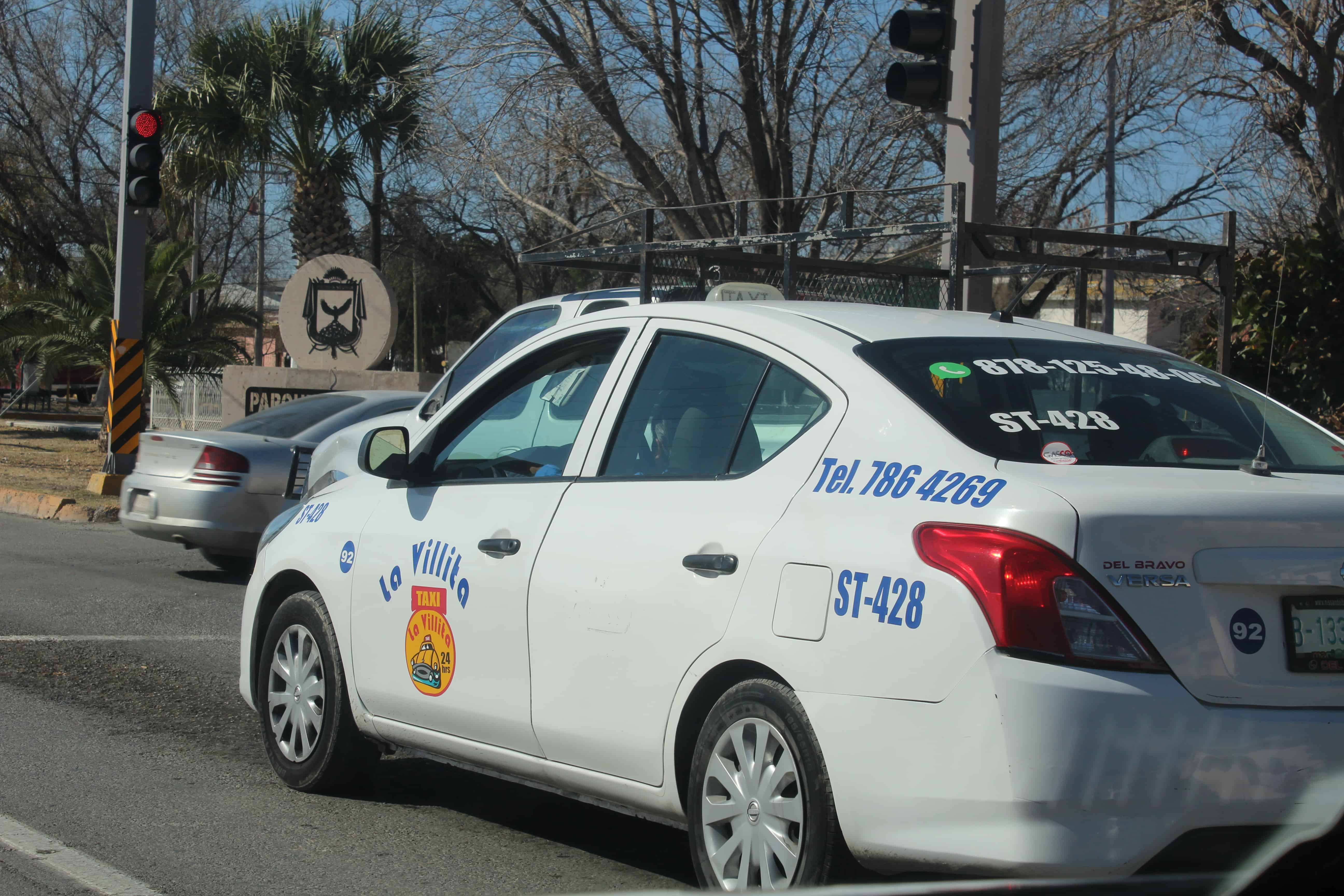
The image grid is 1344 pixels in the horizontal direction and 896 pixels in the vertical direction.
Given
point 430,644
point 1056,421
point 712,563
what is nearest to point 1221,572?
point 1056,421

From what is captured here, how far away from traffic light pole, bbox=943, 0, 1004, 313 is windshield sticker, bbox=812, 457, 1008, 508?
5499 millimetres

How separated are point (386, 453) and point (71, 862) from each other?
167 centimetres

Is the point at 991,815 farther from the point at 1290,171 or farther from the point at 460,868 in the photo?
the point at 1290,171

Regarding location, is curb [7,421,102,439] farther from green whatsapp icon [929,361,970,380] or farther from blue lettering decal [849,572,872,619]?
blue lettering decal [849,572,872,619]

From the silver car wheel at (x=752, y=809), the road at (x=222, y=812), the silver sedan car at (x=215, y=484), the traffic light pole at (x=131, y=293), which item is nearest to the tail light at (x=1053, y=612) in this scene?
the silver car wheel at (x=752, y=809)

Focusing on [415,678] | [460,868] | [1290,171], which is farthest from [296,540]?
[1290,171]

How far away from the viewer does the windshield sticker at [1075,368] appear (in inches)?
146

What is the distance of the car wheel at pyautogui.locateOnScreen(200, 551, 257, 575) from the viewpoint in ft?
36.7

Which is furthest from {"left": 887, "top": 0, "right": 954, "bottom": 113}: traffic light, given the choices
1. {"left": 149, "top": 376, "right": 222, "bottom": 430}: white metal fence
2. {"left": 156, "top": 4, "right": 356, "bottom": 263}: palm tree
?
{"left": 149, "top": 376, "right": 222, "bottom": 430}: white metal fence

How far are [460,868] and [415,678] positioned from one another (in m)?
0.63

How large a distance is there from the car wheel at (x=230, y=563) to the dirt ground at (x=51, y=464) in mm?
3937

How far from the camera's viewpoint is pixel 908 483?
128 inches

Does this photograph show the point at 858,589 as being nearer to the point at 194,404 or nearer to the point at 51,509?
the point at 51,509

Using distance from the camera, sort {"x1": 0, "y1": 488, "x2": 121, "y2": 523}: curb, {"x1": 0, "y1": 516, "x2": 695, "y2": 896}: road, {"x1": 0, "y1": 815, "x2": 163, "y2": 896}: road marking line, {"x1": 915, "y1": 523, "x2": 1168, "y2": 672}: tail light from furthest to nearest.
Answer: {"x1": 0, "y1": 488, "x2": 121, "y2": 523}: curb < {"x1": 0, "y1": 516, "x2": 695, "y2": 896}: road < {"x1": 0, "y1": 815, "x2": 163, "y2": 896}: road marking line < {"x1": 915, "y1": 523, "x2": 1168, "y2": 672}: tail light
